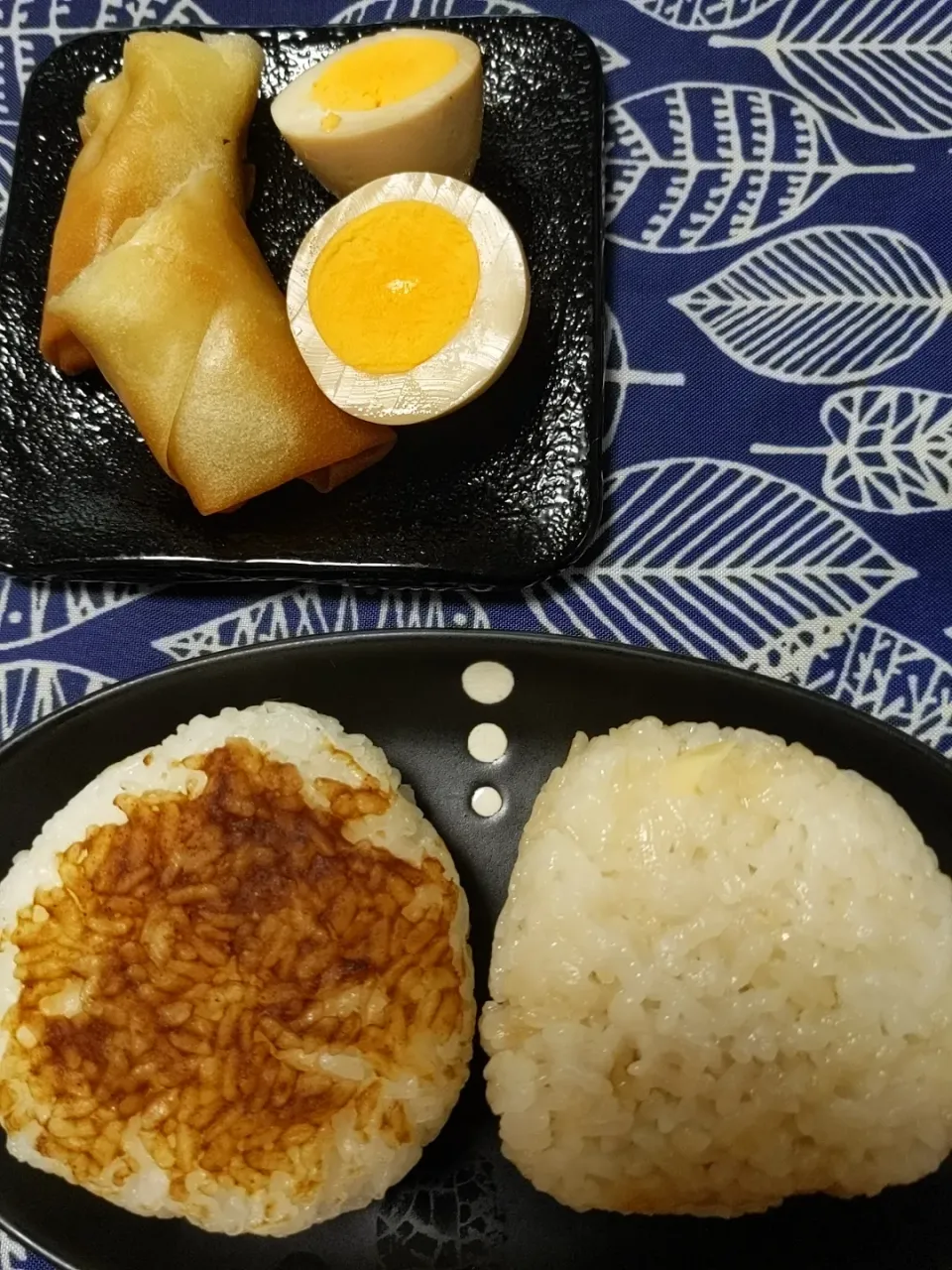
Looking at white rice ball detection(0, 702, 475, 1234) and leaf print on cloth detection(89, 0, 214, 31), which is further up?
leaf print on cloth detection(89, 0, 214, 31)

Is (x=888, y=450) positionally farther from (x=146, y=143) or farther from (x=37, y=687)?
(x=37, y=687)

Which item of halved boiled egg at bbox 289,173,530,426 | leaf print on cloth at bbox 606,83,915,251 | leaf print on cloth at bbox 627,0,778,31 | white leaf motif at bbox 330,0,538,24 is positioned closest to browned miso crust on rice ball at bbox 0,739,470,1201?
halved boiled egg at bbox 289,173,530,426

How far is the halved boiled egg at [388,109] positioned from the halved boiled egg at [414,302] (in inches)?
2.8

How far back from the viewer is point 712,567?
Answer: 72.1 inches

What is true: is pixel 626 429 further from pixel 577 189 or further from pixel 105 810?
pixel 105 810

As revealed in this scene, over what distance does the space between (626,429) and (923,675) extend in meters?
0.66

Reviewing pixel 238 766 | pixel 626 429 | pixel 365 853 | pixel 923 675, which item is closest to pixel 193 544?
pixel 238 766

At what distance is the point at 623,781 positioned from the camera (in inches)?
58.3

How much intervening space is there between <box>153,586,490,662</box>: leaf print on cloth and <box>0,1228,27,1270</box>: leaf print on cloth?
0.95 meters

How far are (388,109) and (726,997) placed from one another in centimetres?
149

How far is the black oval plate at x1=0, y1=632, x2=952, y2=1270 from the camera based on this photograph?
4.85 ft

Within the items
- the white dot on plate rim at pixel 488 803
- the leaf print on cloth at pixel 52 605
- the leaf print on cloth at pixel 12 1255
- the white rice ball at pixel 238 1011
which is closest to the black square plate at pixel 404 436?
the leaf print on cloth at pixel 52 605

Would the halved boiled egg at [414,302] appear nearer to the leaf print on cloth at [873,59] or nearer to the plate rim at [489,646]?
the plate rim at [489,646]

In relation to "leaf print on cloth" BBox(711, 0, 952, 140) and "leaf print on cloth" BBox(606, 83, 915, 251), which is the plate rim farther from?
"leaf print on cloth" BBox(711, 0, 952, 140)
